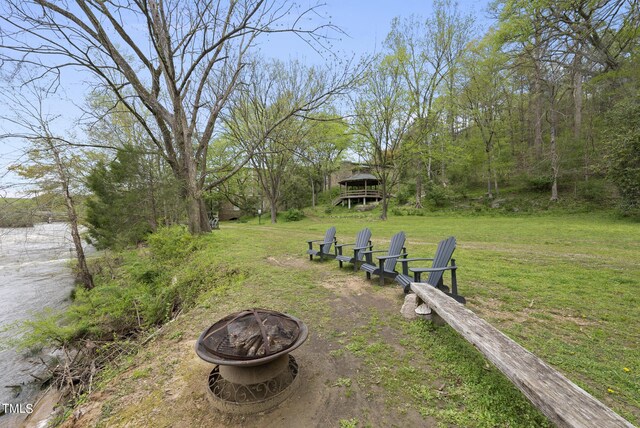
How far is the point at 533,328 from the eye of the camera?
10.2 feet

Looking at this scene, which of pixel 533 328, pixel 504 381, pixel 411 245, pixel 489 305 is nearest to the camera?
pixel 504 381

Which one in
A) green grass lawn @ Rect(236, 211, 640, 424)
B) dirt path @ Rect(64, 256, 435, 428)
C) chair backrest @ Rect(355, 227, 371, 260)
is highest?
chair backrest @ Rect(355, 227, 371, 260)

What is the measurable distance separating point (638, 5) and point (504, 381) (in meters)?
4.16

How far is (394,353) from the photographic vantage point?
2764 mm

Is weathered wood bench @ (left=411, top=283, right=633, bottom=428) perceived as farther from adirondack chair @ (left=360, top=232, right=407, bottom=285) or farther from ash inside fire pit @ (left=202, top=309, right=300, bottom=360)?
adirondack chair @ (left=360, top=232, right=407, bottom=285)

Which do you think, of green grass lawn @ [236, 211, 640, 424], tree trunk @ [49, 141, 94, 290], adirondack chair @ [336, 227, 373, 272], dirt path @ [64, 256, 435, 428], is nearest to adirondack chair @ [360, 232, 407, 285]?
adirondack chair @ [336, 227, 373, 272]

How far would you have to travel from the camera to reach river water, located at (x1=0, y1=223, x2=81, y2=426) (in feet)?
14.1

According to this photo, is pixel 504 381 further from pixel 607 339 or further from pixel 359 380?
pixel 607 339

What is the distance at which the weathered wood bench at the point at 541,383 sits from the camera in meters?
1.34

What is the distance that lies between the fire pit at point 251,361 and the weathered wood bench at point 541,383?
1428 millimetres

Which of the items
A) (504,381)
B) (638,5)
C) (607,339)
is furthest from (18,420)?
(638,5)

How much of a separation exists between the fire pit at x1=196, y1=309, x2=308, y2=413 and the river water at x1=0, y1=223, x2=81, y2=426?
3407 millimetres

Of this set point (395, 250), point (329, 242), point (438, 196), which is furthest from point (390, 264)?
point (438, 196)

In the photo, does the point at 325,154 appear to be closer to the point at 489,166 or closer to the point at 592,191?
the point at 489,166
